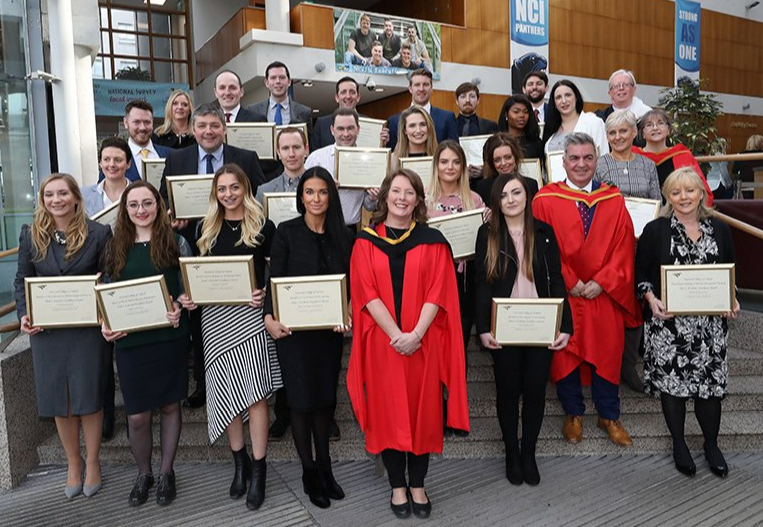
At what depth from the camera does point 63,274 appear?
3236 millimetres

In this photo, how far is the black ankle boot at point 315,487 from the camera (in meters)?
3.22

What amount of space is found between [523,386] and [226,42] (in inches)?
493

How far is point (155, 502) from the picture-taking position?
3330 mm

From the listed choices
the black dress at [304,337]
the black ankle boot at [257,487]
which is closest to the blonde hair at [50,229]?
the black dress at [304,337]

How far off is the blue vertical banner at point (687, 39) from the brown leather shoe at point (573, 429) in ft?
61.6

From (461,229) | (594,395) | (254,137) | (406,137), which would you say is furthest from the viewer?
(254,137)

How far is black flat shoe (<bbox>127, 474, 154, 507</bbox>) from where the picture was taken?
129 inches

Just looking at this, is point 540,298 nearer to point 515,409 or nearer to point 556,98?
point 515,409

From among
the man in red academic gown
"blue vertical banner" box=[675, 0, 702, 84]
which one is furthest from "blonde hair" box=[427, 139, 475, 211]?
"blue vertical banner" box=[675, 0, 702, 84]

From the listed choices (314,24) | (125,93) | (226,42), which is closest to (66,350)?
(314,24)

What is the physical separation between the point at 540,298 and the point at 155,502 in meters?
2.53

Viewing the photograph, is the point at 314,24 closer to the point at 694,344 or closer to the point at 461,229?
the point at 461,229

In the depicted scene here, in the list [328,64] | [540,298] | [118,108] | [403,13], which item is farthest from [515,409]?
[403,13]

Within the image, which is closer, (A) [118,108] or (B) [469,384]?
(B) [469,384]
